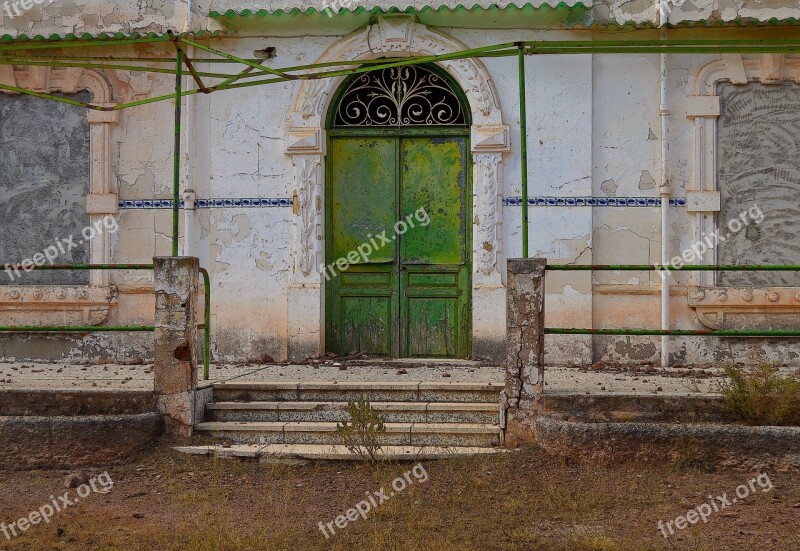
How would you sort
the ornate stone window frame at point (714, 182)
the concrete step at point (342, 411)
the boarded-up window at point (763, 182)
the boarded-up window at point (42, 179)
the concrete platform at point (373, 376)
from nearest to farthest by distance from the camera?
the concrete step at point (342, 411) → the concrete platform at point (373, 376) → the ornate stone window frame at point (714, 182) → the boarded-up window at point (763, 182) → the boarded-up window at point (42, 179)

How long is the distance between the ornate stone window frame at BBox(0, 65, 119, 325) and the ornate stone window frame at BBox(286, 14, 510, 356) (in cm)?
199

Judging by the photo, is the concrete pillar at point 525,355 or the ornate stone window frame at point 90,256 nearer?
the concrete pillar at point 525,355

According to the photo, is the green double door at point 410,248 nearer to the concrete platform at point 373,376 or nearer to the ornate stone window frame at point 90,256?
the concrete platform at point 373,376

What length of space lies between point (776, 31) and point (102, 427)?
7.47m

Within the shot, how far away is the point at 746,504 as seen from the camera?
648 centimetres

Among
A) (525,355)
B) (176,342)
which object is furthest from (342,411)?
(525,355)

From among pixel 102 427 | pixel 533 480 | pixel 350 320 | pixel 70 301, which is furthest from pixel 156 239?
pixel 533 480

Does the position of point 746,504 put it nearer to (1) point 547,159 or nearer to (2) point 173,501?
(2) point 173,501

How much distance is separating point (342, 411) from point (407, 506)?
1728 mm

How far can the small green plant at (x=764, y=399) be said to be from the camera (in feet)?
23.7

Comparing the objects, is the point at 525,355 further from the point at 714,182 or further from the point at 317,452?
the point at 714,182

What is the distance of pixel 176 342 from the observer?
7941mm

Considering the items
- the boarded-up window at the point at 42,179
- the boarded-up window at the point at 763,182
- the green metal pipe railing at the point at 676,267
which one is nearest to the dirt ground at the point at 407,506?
the green metal pipe railing at the point at 676,267

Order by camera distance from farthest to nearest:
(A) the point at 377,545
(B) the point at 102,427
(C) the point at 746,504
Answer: (B) the point at 102,427 < (C) the point at 746,504 < (A) the point at 377,545
